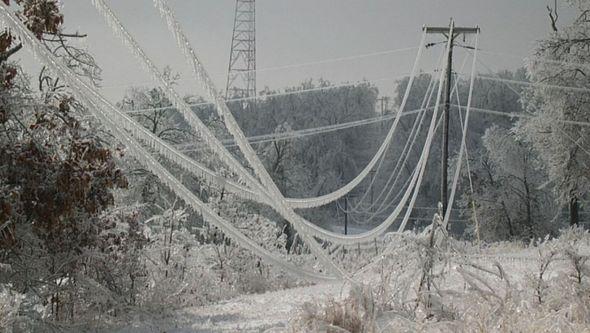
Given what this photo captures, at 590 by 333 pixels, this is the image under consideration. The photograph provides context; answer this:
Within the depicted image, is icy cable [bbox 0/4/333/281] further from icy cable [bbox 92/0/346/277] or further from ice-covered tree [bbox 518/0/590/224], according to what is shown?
ice-covered tree [bbox 518/0/590/224]

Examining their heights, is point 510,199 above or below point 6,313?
below

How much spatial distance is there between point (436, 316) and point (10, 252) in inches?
218

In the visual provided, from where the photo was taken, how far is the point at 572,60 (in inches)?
803

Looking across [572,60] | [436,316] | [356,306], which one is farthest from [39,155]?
[572,60]

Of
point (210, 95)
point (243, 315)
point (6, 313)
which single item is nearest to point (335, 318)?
point (210, 95)

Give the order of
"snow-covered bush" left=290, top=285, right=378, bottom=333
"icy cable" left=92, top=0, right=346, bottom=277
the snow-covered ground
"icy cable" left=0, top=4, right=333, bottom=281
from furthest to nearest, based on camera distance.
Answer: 1. the snow-covered ground
2. "snow-covered bush" left=290, top=285, right=378, bottom=333
3. "icy cable" left=92, top=0, right=346, bottom=277
4. "icy cable" left=0, top=4, right=333, bottom=281

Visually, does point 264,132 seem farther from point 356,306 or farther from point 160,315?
point 356,306

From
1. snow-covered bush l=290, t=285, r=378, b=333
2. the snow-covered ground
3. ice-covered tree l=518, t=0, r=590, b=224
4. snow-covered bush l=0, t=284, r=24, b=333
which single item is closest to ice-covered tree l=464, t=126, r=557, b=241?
ice-covered tree l=518, t=0, r=590, b=224

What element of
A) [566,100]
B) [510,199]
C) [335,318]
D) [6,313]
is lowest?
[510,199]

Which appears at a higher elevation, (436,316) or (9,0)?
(9,0)

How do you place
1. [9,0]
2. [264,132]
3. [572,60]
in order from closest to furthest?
[9,0] → [572,60] → [264,132]

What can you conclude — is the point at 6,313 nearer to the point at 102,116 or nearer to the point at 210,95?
the point at 102,116

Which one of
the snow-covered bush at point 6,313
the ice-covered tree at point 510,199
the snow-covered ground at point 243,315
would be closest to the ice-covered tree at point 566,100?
the snow-covered ground at point 243,315

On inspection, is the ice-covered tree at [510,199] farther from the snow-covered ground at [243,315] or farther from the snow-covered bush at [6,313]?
the snow-covered bush at [6,313]
